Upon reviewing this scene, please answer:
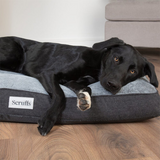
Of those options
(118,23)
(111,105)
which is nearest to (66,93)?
(111,105)

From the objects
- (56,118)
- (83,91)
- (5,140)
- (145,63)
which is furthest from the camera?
(145,63)

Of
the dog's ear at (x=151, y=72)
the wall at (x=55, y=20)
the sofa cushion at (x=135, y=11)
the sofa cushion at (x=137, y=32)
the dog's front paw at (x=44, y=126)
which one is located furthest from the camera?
the wall at (x=55, y=20)

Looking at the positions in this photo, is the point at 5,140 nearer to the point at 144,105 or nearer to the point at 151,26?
the point at 144,105

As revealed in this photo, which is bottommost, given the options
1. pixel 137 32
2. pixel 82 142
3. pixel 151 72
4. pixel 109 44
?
pixel 82 142

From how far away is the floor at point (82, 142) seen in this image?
130cm

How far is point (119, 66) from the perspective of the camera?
1.83 meters

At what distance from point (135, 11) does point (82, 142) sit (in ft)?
10.2

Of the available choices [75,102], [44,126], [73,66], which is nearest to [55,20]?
[73,66]

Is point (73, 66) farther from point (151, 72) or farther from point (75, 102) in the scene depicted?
point (151, 72)

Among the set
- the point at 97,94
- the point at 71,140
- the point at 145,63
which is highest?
the point at 145,63

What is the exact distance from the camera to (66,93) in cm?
177

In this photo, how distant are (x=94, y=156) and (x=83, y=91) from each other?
0.55m

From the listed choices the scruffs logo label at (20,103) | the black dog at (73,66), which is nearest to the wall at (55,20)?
the black dog at (73,66)

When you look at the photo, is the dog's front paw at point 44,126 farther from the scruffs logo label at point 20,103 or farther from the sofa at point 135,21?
the sofa at point 135,21
